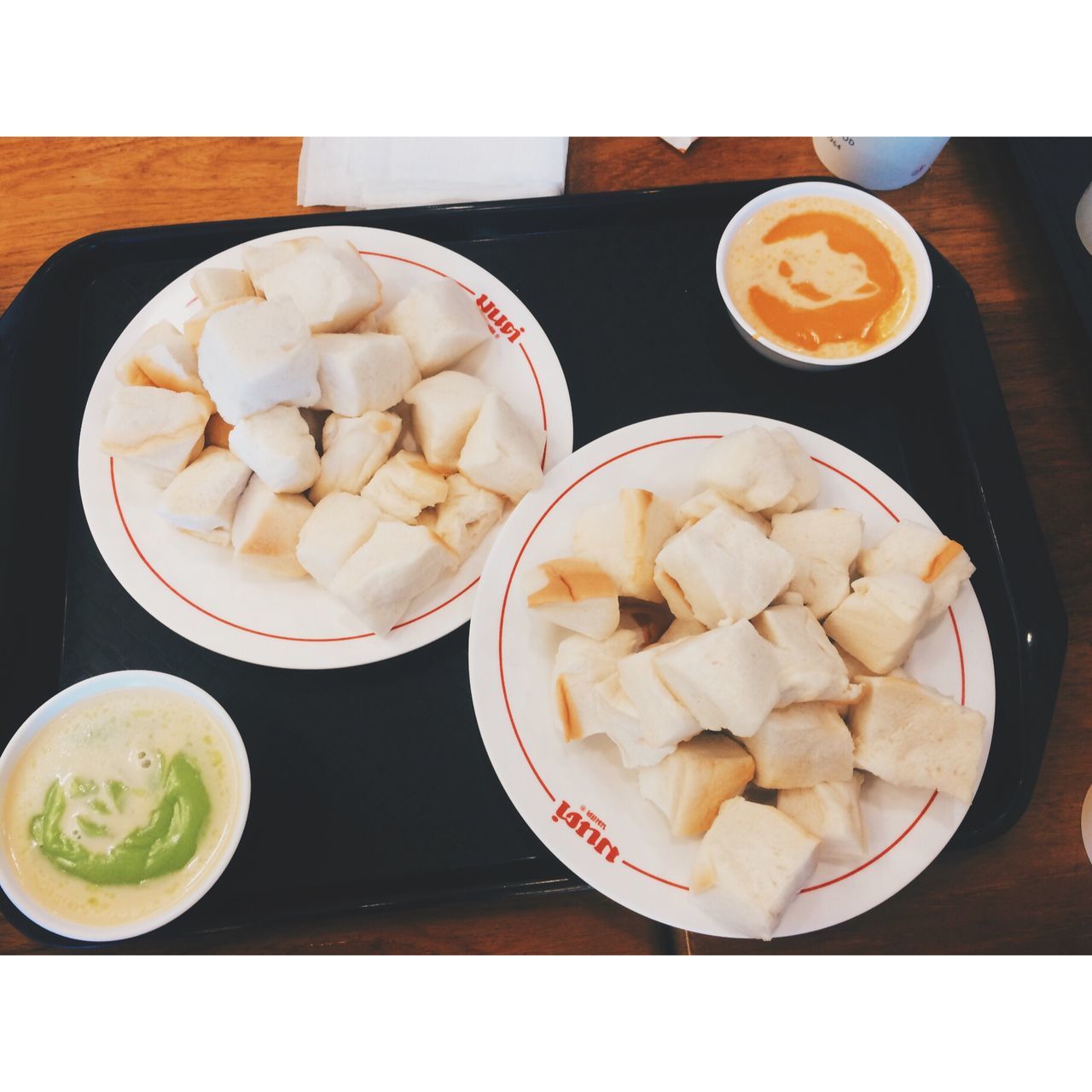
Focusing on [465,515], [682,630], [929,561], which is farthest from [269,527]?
[929,561]

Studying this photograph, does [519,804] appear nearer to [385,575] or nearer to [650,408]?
[385,575]

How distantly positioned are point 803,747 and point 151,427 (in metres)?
1.14

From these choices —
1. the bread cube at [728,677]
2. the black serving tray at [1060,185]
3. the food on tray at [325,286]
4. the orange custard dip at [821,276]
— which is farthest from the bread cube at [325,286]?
the black serving tray at [1060,185]

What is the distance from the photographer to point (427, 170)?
1.92m

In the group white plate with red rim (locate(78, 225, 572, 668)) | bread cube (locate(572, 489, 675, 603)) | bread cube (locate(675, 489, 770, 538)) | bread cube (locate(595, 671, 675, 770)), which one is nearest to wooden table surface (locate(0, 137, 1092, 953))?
bread cube (locate(595, 671, 675, 770))

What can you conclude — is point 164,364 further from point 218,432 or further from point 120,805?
point 120,805

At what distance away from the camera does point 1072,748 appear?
4.88ft

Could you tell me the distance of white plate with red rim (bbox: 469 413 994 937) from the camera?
124cm

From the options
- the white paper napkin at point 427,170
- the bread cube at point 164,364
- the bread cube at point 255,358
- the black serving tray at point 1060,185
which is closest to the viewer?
the bread cube at point 255,358

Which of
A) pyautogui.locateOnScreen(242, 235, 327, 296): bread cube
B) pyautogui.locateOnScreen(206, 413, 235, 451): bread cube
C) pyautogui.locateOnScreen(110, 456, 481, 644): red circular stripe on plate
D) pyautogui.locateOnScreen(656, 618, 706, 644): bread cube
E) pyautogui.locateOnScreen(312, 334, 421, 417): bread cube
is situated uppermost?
→ pyautogui.locateOnScreen(242, 235, 327, 296): bread cube

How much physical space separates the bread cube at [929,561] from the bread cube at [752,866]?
41cm

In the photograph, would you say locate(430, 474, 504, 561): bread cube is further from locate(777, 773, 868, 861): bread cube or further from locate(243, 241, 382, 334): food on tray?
locate(777, 773, 868, 861): bread cube

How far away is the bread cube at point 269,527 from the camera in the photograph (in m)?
1.43

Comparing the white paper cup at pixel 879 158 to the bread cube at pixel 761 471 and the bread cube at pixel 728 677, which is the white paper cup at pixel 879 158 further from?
the bread cube at pixel 728 677
